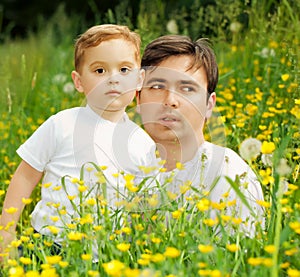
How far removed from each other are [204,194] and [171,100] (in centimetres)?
44

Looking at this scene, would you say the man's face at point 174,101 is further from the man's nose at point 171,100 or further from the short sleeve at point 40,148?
the short sleeve at point 40,148

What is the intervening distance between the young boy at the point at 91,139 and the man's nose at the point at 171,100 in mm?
114

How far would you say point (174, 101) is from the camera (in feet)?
6.87

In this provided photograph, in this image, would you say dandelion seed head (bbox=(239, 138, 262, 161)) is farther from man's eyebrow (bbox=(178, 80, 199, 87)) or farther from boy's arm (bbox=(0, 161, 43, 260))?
boy's arm (bbox=(0, 161, 43, 260))

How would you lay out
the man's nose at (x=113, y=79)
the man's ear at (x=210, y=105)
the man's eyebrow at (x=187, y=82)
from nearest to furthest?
the man's nose at (x=113, y=79), the man's eyebrow at (x=187, y=82), the man's ear at (x=210, y=105)

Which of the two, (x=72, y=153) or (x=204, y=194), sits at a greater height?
(x=72, y=153)

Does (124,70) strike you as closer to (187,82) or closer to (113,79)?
(113,79)

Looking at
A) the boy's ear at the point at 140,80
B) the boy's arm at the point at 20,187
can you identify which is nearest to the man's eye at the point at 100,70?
the boy's ear at the point at 140,80

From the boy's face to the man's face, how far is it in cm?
9

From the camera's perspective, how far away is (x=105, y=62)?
2.07 m

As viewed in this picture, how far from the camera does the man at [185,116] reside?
2.10m

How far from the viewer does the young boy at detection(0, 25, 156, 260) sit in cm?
206

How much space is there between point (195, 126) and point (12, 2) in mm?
11897

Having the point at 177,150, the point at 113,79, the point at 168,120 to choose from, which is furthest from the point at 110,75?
the point at 177,150
